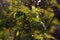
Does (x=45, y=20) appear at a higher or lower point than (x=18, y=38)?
higher

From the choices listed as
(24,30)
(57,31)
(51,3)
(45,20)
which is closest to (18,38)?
(24,30)

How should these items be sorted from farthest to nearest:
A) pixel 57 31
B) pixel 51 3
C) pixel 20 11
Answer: pixel 57 31, pixel 51 3, pixel 20 11

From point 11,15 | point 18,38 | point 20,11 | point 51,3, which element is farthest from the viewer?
point 51,3

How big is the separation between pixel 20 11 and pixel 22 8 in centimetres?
5

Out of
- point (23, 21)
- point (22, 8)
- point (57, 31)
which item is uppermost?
point (22, 8)

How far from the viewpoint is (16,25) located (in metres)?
2.11

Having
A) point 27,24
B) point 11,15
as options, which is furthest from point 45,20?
point 11,15

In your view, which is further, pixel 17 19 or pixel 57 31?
pixel 57 31

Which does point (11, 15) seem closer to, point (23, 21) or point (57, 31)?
point (23, 21)

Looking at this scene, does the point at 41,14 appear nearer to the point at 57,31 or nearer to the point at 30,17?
the point at 30,17

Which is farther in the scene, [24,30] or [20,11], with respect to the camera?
[24,30]

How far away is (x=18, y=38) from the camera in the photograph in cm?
229

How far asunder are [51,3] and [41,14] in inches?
17.9

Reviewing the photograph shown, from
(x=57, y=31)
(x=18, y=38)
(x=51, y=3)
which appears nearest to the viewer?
(x=18, y=38)
